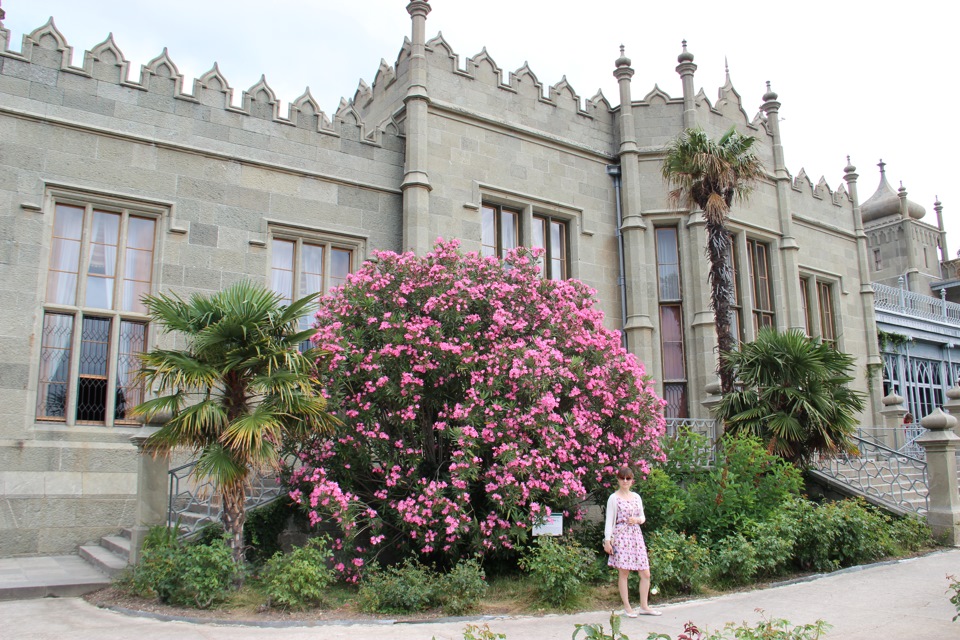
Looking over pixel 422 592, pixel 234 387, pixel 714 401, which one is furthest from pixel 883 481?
pixel 234 387

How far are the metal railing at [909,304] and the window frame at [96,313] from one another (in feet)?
67.2

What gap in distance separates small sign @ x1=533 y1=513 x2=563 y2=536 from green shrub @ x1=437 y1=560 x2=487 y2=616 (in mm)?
1020

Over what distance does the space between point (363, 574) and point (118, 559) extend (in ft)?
11.1

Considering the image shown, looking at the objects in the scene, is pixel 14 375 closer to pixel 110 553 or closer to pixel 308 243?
→ pixel 110 553

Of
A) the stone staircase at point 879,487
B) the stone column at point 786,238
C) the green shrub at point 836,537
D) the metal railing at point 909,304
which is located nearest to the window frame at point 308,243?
the green shrub at point 836,537

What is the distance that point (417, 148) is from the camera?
14.9 meters

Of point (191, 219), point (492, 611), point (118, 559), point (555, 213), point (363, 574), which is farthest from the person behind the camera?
point (555, 213)

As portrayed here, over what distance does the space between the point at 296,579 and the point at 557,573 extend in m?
2.84

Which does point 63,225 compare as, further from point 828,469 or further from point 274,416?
point 828,469

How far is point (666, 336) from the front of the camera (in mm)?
17422

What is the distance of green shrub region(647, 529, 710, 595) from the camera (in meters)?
8.97

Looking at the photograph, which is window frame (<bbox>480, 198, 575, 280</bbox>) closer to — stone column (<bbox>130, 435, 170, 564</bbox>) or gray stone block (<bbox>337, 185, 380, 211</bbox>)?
gray stone block (<bbox>337, 185, 380, 211</bbox>)

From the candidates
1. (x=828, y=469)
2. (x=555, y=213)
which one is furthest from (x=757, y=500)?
(x=555, y=213)

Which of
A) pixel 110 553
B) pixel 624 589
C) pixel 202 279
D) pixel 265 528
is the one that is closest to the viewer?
pixel 624 589
